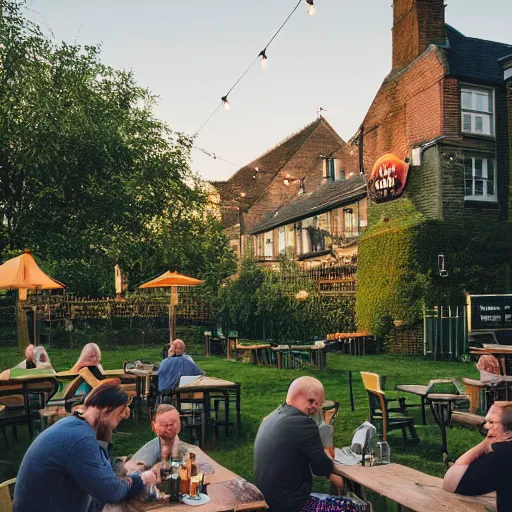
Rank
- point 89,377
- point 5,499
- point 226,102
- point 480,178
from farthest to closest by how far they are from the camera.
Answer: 1. point 480,178
2. point 226,102
3. point 89,377
4. point 5,499

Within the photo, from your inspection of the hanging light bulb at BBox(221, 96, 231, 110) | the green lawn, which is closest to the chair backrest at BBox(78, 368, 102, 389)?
the green lawn

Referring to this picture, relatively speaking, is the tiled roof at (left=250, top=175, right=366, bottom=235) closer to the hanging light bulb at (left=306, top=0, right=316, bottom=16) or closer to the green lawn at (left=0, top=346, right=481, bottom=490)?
the green lawn at (left=0, top=346, right=481, bottom=490)

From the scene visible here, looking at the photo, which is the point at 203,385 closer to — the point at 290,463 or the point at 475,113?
the point at 290,463

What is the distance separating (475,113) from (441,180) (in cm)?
319

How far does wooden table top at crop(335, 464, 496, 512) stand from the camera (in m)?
3.99

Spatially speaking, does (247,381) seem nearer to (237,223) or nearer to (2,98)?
(2,98)

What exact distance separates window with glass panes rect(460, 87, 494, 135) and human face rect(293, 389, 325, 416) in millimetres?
21505

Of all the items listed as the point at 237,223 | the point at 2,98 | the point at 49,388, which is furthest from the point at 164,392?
the point at 237,223

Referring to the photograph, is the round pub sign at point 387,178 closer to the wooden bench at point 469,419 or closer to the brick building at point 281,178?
the brick building at point 281,178

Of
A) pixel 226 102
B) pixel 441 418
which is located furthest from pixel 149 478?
pixel 226 102

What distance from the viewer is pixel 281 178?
155 ft

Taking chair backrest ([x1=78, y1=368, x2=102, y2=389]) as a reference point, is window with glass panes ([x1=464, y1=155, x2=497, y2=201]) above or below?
above

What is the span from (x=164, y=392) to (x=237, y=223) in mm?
42544

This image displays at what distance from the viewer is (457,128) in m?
24.0
